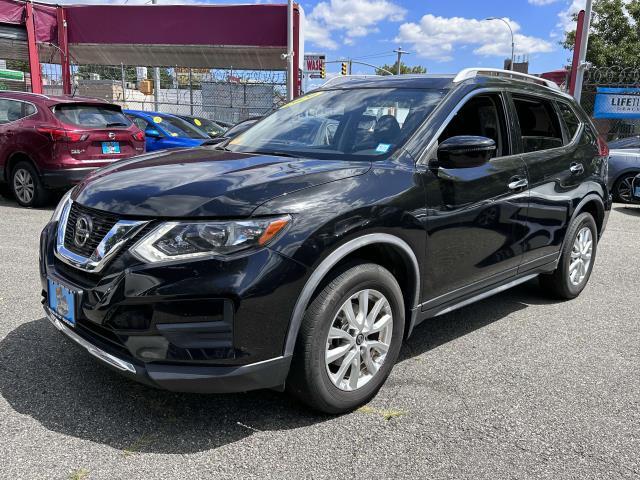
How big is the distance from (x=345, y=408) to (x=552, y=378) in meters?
1.39

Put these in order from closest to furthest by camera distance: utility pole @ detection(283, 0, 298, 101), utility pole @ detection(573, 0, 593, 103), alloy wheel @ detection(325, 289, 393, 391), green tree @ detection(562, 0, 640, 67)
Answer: alloy wheel @ detection(325, 289, 393, 391) < utility pole @ detection(573, 0, 593, 103) < utility pole @ detection(283, 0, 298, 101) < green tree @ detection(562, 0, 640, 67)

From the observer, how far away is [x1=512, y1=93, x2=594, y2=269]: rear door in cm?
393

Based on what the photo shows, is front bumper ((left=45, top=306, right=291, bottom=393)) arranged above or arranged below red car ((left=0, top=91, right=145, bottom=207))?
below

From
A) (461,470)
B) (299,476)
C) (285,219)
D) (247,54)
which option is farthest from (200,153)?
(247,54)

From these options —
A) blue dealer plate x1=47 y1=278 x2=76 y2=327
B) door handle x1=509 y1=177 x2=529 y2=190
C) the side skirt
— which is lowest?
the side skirt

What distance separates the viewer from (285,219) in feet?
7.89

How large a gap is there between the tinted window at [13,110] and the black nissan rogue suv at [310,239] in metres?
5.58

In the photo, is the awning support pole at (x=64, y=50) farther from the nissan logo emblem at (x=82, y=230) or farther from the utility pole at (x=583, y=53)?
the nissan logo emblem at (x=82, y=230)

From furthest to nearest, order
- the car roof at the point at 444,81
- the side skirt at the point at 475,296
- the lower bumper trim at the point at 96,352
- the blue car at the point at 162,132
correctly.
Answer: the blue car at the point at 162,132 < the car roof at the point at 444,81 < the side skirt at the point at 475,296 < the lower bumper trim at the point at 96,352

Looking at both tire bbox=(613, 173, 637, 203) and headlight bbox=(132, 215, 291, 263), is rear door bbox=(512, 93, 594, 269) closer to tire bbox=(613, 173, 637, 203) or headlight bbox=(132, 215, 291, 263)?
headlight bbox=(132, 215, 291, 263)

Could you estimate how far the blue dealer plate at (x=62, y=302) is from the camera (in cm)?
258

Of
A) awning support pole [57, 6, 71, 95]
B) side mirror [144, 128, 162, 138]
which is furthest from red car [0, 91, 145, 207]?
awning support pole [57, 6, 71, 95]

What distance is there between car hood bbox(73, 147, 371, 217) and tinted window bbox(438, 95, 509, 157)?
104cm

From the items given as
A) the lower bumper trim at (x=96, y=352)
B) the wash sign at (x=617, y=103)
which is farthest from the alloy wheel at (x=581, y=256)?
the wash sign at (x=617, y=103)
